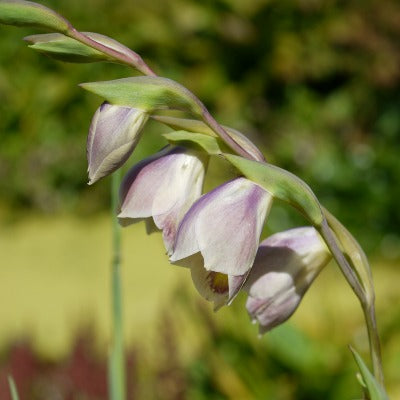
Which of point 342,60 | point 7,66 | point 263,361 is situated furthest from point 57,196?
point 263,361

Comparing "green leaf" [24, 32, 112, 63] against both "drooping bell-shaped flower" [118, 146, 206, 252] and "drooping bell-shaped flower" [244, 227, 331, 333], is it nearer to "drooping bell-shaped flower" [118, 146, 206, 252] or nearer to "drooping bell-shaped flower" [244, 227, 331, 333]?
"drooping bell-shaped flower" [118, 146, 206, 252]

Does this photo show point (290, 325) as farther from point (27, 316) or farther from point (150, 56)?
point (150, 56)

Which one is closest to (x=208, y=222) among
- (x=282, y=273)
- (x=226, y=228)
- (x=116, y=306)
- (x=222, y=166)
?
(x=226, y=228)

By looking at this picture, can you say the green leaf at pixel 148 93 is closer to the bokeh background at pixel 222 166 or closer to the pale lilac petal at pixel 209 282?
the pale lilac petal at pixel 209 282

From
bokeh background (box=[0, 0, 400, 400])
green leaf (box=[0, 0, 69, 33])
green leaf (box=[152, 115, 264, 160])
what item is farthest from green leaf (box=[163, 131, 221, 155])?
bokeh background (box=[0, 0, 400, 400])

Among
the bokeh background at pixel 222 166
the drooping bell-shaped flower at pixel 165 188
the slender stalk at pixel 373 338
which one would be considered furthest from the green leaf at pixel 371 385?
the bokeh background at pixel 222 166
